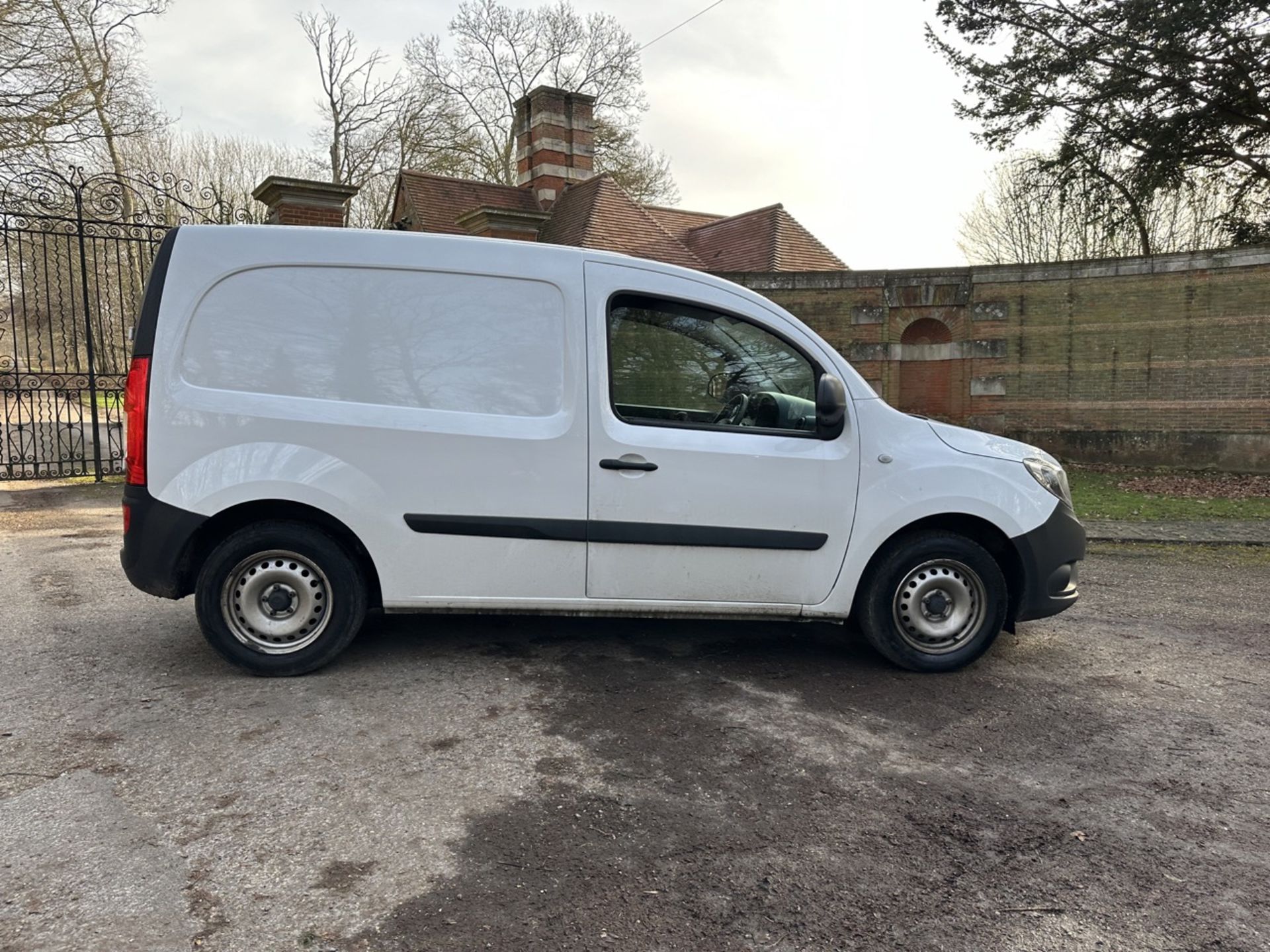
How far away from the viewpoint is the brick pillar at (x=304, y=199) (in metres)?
14.6

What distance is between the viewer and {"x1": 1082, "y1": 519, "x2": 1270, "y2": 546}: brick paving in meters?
9.16

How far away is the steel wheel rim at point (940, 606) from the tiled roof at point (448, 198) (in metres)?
18.5

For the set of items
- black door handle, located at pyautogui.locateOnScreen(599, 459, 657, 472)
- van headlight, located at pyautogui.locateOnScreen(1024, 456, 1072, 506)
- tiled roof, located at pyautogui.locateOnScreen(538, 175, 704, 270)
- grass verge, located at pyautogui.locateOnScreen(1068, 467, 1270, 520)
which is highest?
tiled roof, located at pyautogui.locateOnScreen(538, 175, 704, 270)

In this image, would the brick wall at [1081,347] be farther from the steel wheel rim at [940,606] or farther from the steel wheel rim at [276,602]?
the steel wheel rim at [276,602]

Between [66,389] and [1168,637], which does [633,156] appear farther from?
[1168,637]

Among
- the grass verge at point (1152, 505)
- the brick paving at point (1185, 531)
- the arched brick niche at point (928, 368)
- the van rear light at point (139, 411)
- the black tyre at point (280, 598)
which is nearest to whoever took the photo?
the van rear light at point (139, 411)

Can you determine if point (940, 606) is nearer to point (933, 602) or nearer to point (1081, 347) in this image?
point (933, 602)

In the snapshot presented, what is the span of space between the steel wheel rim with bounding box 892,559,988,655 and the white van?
14mm

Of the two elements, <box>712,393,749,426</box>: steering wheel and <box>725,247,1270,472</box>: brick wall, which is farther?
<box>725,247,1270,472</box>: brick wall

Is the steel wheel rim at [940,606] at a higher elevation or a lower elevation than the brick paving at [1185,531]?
higher

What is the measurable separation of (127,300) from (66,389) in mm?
9208

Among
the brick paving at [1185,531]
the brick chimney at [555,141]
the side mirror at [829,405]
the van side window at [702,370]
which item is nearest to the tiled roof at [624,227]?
the brick chimney at [555,141]

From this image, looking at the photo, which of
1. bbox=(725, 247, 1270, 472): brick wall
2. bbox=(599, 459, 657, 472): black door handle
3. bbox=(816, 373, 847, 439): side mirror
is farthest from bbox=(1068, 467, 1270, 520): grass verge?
bbox=(599, 459, 657, 472): black door handle

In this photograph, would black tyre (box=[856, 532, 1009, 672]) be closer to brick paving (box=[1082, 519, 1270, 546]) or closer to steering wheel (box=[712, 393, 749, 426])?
steering wheel (box=[712, 393, 749, 426])
